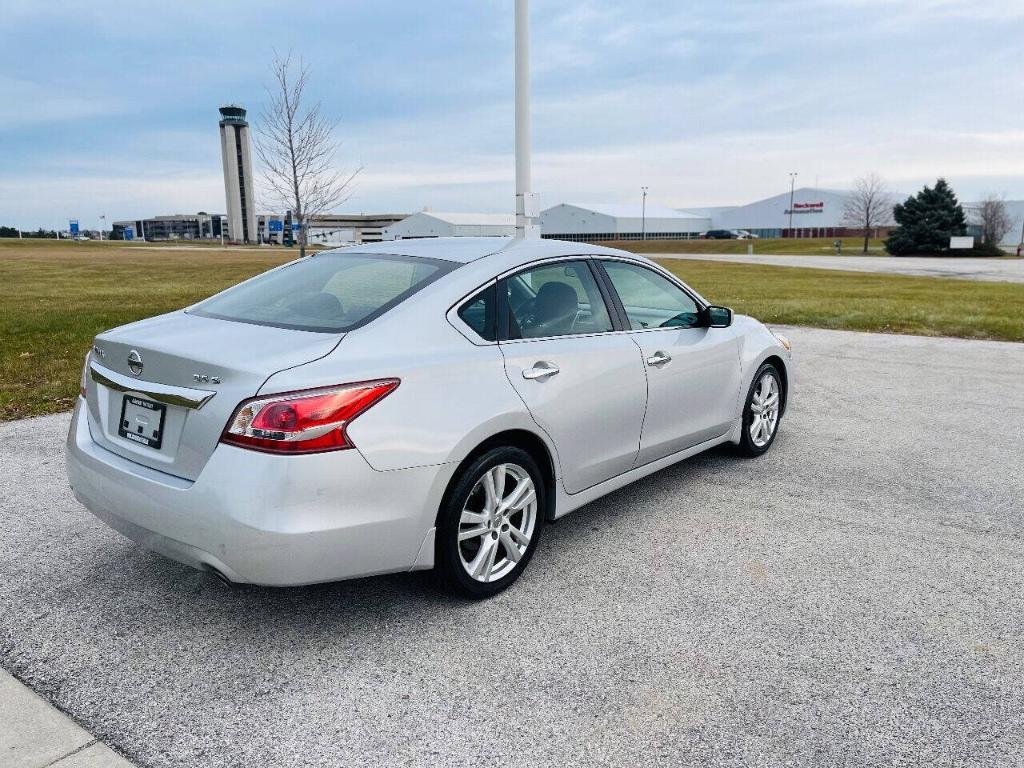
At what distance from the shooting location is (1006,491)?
16.2 ft

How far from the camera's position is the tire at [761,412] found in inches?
212

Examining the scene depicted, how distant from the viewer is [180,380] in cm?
298

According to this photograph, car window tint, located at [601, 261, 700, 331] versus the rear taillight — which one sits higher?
car window tint, located at [601, 261, 700, 331]

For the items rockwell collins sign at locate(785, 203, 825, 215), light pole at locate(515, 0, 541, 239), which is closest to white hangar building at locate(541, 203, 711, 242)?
rockwell collins sign at locate(785, 203, 825, 215)

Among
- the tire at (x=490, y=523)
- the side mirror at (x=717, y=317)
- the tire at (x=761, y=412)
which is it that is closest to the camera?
the tire at (x=490, y=523)

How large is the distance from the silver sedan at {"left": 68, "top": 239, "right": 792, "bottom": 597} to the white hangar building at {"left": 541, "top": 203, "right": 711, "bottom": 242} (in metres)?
108

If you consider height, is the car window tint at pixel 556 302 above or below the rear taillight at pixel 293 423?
above

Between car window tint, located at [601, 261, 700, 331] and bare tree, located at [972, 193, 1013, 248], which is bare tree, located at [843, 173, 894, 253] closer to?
bare tree, located at [972, 193, 1013, 248]

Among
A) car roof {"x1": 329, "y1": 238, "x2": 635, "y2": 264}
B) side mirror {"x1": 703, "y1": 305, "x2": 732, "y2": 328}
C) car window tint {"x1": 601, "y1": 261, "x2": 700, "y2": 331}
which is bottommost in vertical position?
side mirror {"x1": 703, "y1": 305, "x2": 732, "y2": 328}

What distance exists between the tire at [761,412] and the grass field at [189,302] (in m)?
5.91

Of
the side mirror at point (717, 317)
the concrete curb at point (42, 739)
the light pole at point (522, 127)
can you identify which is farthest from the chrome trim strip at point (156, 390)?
the light pole at point (522, 127)

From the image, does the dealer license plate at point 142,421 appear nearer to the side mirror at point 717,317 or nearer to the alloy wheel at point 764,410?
the side mirror at point 717,317

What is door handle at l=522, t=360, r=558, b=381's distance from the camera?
3494mm

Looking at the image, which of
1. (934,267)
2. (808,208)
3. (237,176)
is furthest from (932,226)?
(237,176)
